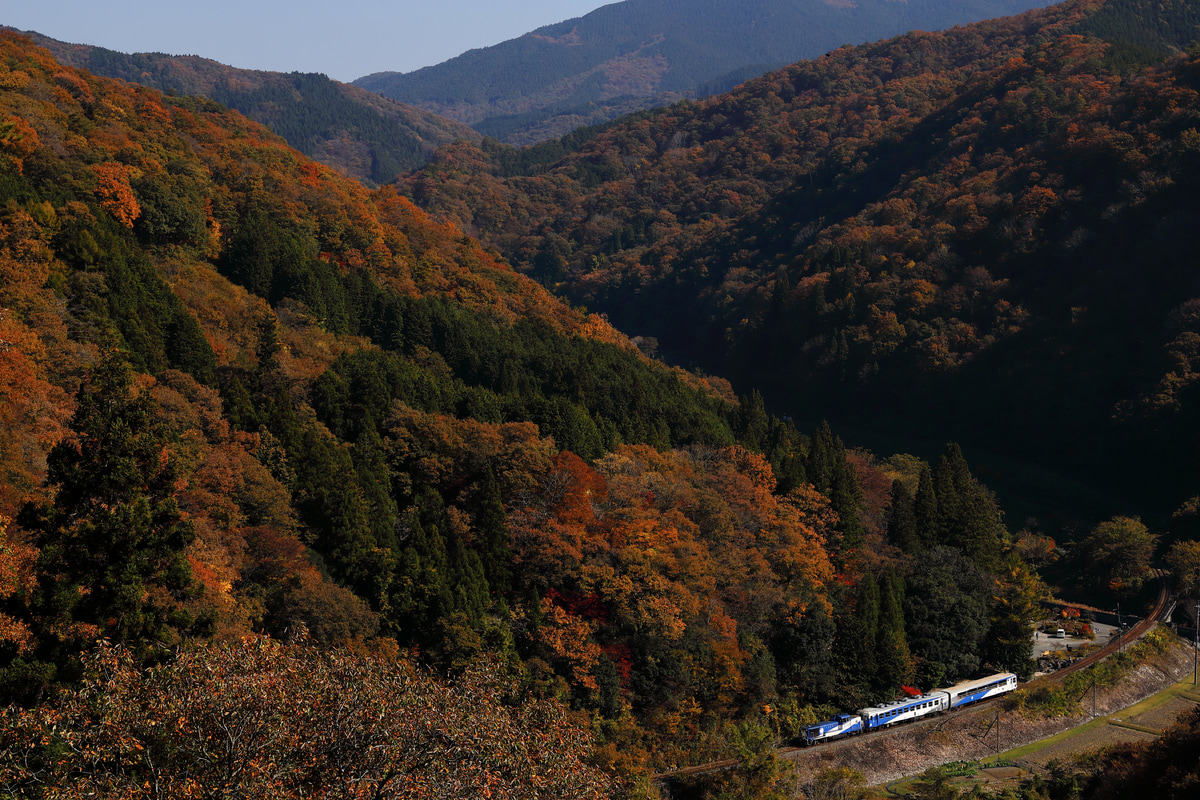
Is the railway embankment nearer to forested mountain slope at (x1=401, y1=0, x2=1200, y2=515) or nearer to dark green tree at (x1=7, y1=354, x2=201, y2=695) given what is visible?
forested mountain slope at (x1=401, y1=0, x2=1200, y2=515)

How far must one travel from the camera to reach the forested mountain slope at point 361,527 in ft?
55.6

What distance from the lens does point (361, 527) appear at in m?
41.7

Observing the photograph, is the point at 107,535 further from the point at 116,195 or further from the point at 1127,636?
the point at 1127,636

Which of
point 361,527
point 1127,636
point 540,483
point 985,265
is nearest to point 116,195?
point 361,527

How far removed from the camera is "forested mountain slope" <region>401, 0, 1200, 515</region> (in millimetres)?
88312

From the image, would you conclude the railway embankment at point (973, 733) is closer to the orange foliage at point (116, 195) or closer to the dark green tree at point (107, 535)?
the dark green tree at point (107, 535)

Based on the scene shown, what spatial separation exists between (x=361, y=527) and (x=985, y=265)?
84519 mm

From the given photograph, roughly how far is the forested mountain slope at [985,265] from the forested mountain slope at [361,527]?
19939mm

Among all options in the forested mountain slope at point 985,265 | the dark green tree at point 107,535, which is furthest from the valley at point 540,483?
the forested mountain slope at point 985,265

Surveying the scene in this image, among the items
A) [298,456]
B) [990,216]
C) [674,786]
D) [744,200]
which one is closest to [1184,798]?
[674,786]

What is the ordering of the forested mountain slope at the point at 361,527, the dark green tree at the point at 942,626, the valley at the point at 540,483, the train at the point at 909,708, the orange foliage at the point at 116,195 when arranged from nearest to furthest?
1. the forested mountain slope at the point at 361,527
2. the valley at the point at 540,483
3. the train at the point at 909,708
4. the dark green tree at the point at 942,626
5. the orange foliage at the point at 116,195

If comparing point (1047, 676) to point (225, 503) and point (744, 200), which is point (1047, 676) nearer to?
point (225, 503)

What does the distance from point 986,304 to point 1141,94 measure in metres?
28.9

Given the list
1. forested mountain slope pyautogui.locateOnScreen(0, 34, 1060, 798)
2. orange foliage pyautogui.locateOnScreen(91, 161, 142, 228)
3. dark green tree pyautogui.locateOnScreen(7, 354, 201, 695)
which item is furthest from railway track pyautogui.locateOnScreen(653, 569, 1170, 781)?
orange foliage pyautogui.locateOnScreen(91, 161, 142, 228)
